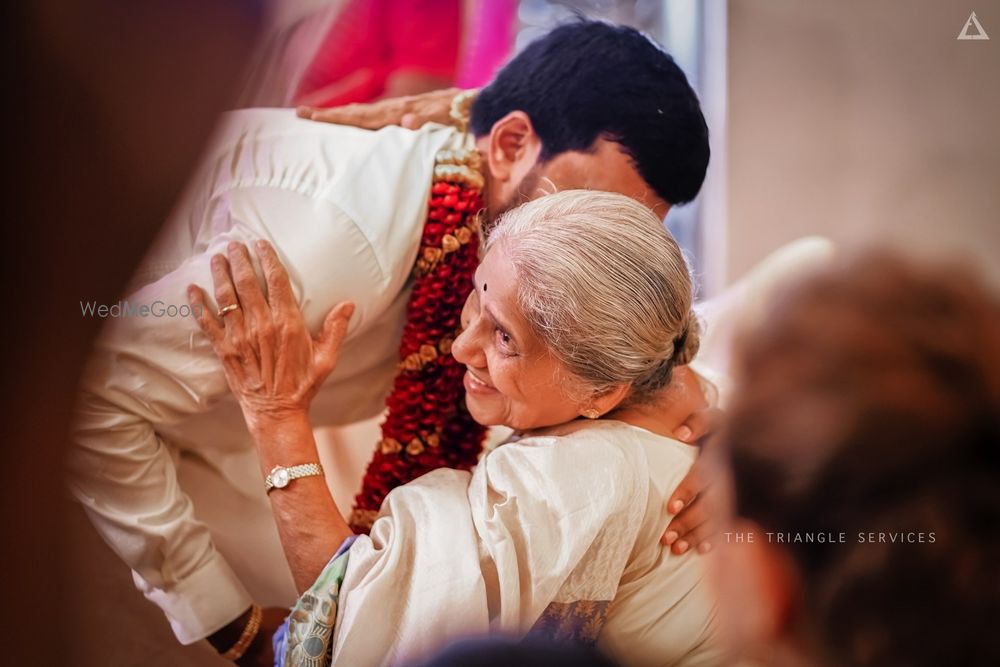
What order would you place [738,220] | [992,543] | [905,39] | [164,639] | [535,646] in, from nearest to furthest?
[535,646] → [992,543] → [164,639] → [905,39] → [738,220]

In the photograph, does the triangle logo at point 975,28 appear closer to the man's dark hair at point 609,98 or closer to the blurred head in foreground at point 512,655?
the man's dark hair at point 609,98

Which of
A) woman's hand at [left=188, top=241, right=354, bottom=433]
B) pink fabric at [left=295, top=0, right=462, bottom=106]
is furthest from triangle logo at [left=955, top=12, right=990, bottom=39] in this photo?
woman's hand at [left=188, top=241, right=354, bottom=433]

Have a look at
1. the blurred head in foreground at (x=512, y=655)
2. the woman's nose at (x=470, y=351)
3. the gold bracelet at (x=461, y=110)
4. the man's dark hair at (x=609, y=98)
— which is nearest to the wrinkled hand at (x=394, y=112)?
the gold bracelet at (x=461, y=110)

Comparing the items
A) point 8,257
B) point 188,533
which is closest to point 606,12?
point 188,533

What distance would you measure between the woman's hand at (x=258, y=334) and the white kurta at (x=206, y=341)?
0.03 metres

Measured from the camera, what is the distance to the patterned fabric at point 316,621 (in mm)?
1302

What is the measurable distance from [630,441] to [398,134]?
0.68 metres

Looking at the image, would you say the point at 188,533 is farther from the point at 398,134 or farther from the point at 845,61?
the point at 845,61

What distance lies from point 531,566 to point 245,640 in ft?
1.96

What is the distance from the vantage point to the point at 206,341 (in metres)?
1.41

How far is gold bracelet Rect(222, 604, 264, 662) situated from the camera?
1.57 metres

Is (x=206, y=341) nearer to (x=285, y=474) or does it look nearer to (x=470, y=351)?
(x=285, y=474)

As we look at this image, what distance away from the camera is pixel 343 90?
175cm

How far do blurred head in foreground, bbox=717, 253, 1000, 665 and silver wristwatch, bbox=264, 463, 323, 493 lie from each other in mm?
743
